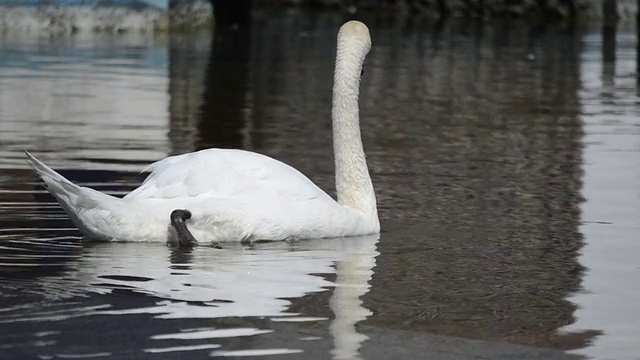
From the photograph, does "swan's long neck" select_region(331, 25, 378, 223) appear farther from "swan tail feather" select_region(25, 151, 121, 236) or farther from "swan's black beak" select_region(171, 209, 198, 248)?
"swan tail feather" select_region(25, 151, 121, 236)

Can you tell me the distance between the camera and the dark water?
6.30 m

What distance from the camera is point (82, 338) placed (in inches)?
234

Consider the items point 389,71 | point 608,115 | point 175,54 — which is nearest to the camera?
point 608,115

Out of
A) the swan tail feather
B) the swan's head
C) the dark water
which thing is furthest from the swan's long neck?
the swan tail feather

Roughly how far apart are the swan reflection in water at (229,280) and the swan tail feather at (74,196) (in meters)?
0.21

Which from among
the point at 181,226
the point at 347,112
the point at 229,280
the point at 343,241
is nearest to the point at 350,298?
the point at 229,280

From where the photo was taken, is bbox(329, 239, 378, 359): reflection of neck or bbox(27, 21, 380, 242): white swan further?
bbox(27, 21, 380, 242): white swan

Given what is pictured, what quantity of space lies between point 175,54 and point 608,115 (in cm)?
1063

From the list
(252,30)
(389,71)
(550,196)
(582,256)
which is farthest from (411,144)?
(252,30)

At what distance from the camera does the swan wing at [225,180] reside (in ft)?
26.6

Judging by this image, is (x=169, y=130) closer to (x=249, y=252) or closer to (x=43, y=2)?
(x=249, y=252)

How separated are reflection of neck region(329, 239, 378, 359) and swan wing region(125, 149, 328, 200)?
455mm

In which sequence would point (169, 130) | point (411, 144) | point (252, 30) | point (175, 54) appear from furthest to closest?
1. point (252, 30)
2. point (175, 54)
3. point (169, 130)
4. point (411, 144)

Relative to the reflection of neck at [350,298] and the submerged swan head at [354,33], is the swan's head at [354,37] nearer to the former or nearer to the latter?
the submerged swan head at [354,33]
